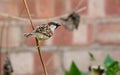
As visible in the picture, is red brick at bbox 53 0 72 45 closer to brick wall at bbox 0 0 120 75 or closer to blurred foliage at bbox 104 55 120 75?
brick wall at bbox 0 0 120 75

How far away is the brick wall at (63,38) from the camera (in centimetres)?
96

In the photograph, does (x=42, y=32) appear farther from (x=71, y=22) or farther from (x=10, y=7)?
(x=10, y=7)

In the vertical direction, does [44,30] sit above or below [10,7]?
below

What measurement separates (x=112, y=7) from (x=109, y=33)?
69mm

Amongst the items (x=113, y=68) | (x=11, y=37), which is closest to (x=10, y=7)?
(x=11, y=37)

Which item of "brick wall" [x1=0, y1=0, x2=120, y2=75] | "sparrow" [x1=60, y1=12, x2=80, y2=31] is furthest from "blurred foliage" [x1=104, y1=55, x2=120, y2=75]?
"brick wall" [x1=0, y1=0, x2=120, y2=75]

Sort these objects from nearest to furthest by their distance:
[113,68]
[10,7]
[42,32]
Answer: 1. [42,32]
2. [113,68]
3. [10,7]

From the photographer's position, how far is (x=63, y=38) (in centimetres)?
98

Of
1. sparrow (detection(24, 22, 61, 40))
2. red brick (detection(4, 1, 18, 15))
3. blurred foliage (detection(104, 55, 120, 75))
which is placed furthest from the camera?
red brick (detection(4, 1, 18, 15))

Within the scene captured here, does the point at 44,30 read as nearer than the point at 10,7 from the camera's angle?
Yes

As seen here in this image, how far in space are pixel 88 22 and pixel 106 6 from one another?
0.07 metres

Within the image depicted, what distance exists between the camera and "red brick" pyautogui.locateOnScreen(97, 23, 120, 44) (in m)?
0.98

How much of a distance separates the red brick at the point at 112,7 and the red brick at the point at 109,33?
0.03 m

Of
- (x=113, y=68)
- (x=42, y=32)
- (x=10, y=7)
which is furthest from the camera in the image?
(x=10, y=7)
